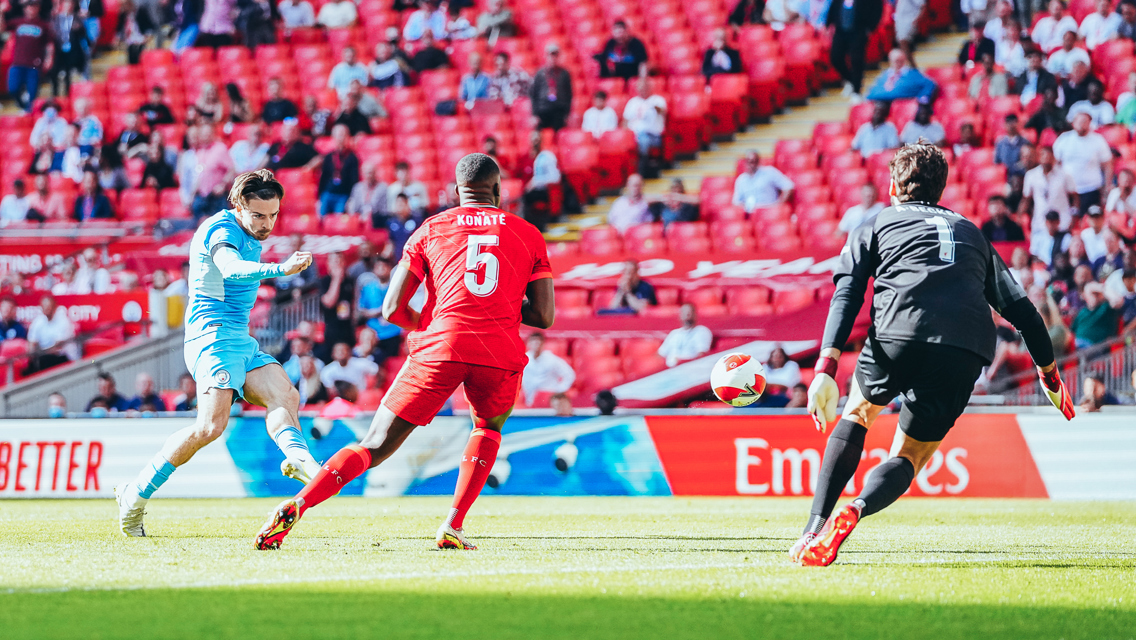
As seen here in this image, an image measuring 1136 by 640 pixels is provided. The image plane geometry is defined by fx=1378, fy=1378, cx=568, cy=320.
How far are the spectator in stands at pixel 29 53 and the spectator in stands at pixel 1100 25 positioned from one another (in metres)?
18.1

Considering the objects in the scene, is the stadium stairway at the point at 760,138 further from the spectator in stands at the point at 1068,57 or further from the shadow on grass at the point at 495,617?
the shadow on grass at the point at 495,617

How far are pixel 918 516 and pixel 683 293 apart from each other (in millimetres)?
7356

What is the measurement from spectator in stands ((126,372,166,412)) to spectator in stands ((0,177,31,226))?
672 centimetres

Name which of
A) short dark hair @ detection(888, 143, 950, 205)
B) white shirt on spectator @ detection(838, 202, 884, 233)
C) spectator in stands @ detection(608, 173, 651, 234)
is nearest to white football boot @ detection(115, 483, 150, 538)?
short dark hair @ detection(888, 143, 950, 205)

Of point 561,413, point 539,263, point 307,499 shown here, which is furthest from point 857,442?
point 561,413

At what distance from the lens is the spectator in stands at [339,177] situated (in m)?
20.4

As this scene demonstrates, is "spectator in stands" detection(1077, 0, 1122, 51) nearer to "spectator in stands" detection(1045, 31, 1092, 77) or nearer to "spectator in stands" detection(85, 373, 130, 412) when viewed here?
"spectator in stands" detection(1045, 31, 1092, 77)

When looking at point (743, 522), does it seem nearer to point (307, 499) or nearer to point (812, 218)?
point (307, 499)

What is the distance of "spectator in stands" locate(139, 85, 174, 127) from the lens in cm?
2348

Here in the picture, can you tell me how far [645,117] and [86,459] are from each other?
1001cm

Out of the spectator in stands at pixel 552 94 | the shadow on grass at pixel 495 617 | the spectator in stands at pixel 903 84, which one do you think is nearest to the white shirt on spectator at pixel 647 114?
the spectator in stands at pixel 552 94

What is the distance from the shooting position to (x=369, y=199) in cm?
1975

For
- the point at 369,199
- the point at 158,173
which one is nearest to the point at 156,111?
the point at 158,173

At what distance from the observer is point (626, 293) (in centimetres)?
1711
